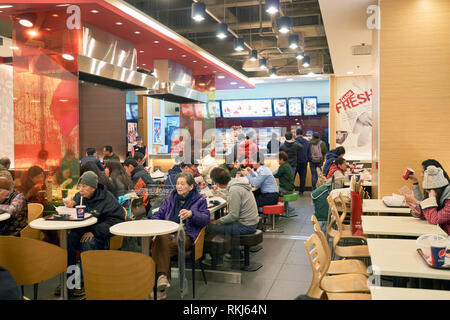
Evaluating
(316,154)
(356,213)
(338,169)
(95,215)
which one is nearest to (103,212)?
(95,215)

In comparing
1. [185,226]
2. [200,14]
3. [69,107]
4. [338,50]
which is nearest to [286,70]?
[338,50]

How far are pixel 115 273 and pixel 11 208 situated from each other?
2122 mm

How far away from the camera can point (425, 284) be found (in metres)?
3.05

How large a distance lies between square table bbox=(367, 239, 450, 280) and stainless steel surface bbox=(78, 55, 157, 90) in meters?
4.02

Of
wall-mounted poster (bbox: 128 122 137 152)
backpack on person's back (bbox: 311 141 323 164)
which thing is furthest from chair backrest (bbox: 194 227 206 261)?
wall-mounted poster (bbox: 128 122 137 152)

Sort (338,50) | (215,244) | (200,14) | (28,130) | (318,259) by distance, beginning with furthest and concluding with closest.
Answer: (338,50)
(200,14)
(28,130)
(215,244)
(318,259)

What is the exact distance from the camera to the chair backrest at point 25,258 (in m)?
3.35

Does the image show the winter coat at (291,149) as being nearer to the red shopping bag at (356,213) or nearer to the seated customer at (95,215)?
the red shopping bag at (356,213)

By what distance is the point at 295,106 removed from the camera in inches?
572

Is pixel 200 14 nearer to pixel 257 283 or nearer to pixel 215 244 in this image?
pixel 215 244

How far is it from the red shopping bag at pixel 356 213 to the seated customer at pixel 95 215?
2596 mm

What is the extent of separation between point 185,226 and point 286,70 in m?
10.1

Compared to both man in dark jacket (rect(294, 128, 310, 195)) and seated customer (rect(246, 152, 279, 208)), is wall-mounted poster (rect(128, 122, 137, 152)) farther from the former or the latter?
seated customer (rect(246, 152, 279, 208))

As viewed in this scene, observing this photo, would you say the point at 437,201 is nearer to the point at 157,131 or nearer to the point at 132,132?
the point at 157,131
